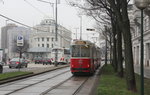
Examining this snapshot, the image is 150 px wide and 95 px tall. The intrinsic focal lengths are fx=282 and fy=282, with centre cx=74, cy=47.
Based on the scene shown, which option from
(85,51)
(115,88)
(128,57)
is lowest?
(115,88)

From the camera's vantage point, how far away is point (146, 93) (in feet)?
41.2

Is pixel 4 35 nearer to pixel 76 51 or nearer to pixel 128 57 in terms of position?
pixel 76 51

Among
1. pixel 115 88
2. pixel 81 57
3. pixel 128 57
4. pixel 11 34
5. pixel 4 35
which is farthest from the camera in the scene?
pixel 4 35

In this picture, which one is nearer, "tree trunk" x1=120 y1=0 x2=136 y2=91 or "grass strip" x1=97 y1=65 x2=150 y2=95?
"grass strip" x1=97 y1=65 x2=150 y2=95

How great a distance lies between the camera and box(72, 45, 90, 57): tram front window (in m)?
24.3

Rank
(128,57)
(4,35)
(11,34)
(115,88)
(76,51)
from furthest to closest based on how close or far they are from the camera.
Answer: (4,35), (11,34), (76,51), (115,88), (128,57)

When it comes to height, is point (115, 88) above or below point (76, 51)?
below

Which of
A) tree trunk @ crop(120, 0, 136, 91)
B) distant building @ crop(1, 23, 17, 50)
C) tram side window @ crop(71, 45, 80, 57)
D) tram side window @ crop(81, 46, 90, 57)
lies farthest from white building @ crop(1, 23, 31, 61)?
tree trunk @ crop(120, 0, 136, 91)

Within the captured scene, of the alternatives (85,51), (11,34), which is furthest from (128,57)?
(11,34)

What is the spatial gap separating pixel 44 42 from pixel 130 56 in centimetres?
12460

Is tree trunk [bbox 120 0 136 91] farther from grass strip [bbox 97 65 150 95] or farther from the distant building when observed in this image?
the distant building

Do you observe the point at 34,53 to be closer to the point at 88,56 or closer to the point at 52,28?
the point at 52,28

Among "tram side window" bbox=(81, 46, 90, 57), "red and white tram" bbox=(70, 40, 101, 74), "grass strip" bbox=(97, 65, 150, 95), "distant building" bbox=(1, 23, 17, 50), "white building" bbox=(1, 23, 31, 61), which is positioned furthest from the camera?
"distant building" bbox=(1, 23, 17, 50)

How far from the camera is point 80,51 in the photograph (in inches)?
962
